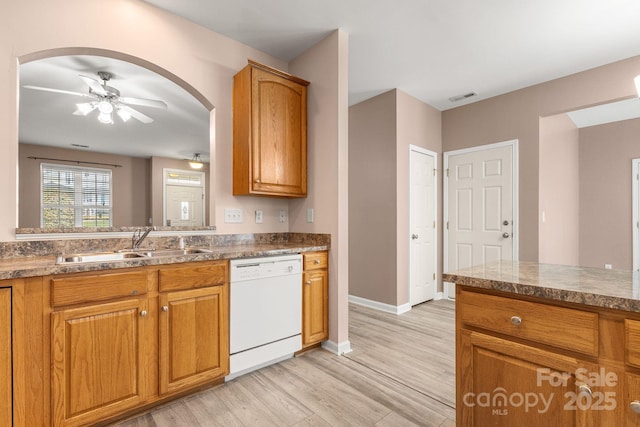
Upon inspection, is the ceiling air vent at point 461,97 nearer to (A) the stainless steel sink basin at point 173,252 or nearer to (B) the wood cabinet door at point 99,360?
(A) the stainless steel sink basin at point 173,252

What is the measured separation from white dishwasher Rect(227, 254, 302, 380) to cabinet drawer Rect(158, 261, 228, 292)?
8cm

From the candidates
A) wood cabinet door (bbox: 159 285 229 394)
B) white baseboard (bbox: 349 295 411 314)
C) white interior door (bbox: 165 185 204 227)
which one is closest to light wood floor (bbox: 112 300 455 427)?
wood cabinet door (bbox: 159 285 229 394)

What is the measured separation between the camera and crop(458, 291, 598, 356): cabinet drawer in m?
0.95

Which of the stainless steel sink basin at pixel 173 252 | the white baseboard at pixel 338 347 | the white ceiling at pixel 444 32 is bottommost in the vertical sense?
the white baseboard at pixel 338 347

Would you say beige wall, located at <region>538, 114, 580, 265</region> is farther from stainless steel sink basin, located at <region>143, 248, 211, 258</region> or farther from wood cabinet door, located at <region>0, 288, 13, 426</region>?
wood cabinet door, located at <region>0, 288, 13, 426</region>

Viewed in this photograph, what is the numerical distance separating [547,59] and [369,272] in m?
2.94

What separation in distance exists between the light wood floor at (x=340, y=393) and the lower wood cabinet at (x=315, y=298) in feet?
0.54

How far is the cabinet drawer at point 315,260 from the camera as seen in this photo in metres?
2.40

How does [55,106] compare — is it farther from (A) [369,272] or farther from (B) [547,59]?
(B) [547,59]

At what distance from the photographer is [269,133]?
2490mm

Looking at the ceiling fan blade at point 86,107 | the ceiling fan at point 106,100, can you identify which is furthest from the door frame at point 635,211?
the ceiling fan blade at point 86,107

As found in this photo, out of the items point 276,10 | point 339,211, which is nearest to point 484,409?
point 339,211

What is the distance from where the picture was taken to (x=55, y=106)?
3.96m

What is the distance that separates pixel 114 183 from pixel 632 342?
7.85 m
